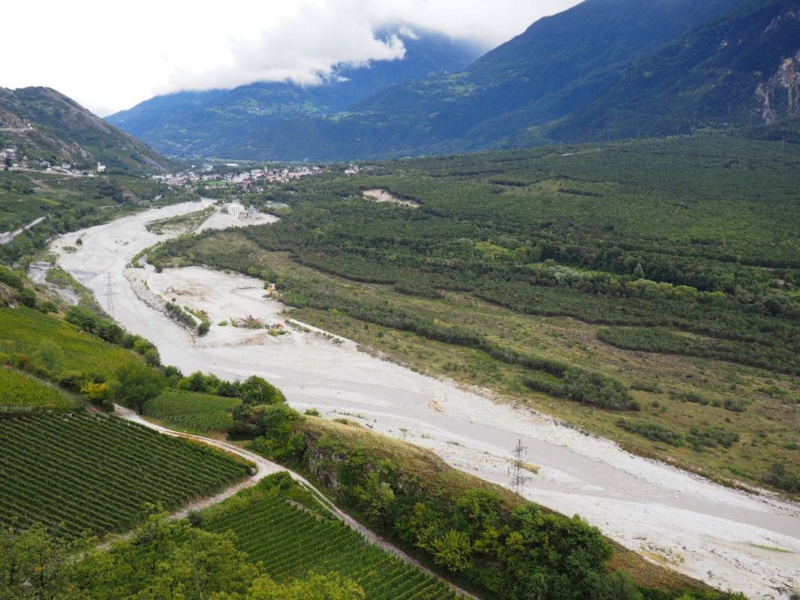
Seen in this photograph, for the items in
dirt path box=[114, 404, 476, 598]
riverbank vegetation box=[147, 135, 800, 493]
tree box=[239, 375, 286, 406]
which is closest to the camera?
dirt path box=[114, 404, 476, 598]

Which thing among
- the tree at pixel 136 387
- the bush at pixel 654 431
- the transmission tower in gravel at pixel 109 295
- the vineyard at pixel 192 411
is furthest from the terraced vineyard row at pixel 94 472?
the transmission tower in gravel at pixel 109 295

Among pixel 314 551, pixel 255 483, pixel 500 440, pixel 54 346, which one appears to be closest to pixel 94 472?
pixel 255 483

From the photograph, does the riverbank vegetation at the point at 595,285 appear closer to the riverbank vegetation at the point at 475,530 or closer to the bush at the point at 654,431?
the bush at the point at 654,431

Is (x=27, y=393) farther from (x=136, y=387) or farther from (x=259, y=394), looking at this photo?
(x=259, y=394)

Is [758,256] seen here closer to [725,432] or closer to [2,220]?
[725,432]

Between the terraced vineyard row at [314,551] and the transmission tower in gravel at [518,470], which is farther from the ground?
the terraced vineyard row at [314,551]

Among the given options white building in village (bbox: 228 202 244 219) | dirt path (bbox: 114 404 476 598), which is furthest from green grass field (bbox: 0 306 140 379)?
white building in village (bbox: 228 202 244 219)

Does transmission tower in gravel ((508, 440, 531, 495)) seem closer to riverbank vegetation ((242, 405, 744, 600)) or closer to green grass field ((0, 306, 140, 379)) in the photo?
riverbank vegetation ((242, 405, 744, 600))
